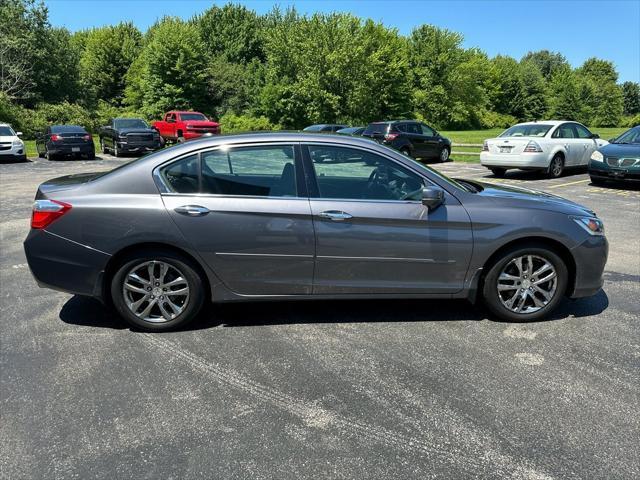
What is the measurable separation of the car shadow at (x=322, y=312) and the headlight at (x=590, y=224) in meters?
0.76

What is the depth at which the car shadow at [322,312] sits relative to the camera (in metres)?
4.49

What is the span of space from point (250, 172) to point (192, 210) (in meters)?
0.58

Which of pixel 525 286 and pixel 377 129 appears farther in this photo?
pixel 377 129

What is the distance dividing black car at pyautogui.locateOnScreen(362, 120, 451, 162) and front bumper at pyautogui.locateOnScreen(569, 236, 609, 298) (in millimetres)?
16078

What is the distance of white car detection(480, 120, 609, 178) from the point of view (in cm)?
1429

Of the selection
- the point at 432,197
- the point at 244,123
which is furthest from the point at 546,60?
the point at 432,197

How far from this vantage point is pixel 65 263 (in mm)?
4121

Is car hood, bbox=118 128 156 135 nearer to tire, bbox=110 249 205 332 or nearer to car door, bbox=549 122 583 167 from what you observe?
car door, bbox=549 122 583 167

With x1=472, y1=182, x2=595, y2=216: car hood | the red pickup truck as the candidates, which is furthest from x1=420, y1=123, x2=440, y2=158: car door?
x1=472, y1=182, x2=595, y2=216: car hood

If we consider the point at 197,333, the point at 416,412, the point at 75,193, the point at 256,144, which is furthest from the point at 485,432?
the point at 75,193

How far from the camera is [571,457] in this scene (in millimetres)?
2684

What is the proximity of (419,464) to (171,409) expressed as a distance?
146 cm

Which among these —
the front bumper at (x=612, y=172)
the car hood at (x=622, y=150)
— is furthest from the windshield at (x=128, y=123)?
the car hood at (x=622, y=150)

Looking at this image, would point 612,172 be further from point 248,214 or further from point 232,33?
point 232,33
